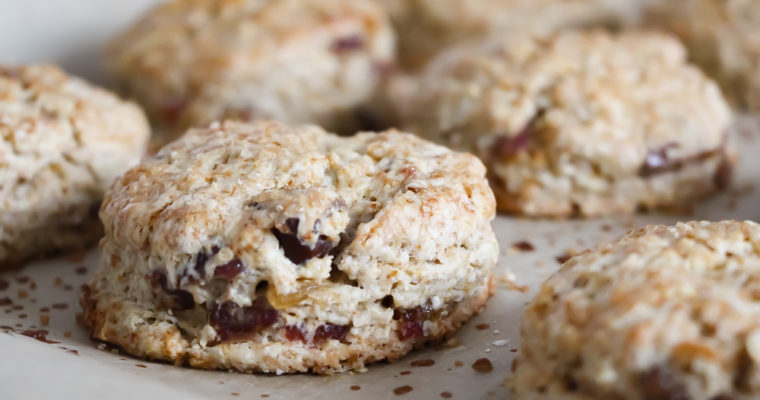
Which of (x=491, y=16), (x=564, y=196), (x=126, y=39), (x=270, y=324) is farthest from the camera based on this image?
(x=491, y=16)

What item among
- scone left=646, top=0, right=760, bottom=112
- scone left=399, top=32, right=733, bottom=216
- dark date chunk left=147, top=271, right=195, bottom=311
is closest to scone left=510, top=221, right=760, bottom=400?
dark date chunk left=147, top=271, right=195, bottom=311

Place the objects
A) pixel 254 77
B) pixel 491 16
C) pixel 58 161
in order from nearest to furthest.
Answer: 1. pixel 58 161
2. pixel 254 77
3. pixel 491 16

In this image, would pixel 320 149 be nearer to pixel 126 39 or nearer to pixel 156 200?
pixel 156 200

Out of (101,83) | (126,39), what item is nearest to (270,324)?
(126,39)

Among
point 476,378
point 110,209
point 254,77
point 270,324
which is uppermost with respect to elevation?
point 254,77

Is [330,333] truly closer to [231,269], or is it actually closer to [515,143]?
[231,269]

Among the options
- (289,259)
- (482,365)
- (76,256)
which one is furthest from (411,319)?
(76,256)

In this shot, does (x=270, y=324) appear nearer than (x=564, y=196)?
Yes
